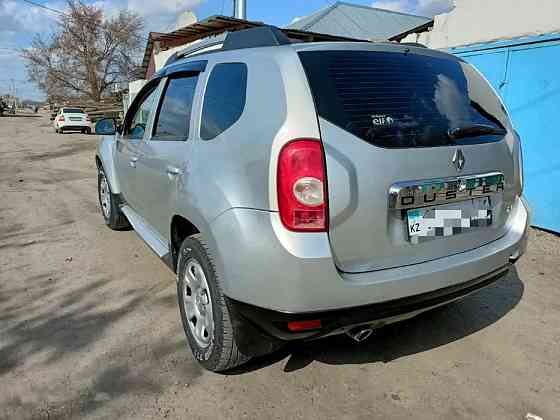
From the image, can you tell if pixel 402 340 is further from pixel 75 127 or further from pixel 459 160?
pixel 75 127

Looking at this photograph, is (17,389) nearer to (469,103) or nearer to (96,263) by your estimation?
(96,263)

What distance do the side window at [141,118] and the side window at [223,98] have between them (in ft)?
3.72

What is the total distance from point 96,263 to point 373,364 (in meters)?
2.85

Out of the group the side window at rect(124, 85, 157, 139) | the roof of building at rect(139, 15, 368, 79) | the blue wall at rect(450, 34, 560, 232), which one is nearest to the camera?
the side window at rect(124, 85, 157, 139)

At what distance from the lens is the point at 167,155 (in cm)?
290

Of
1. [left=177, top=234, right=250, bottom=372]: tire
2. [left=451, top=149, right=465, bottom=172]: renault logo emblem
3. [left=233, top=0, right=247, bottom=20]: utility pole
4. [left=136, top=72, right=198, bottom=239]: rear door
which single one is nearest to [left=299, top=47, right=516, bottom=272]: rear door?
[left=451, top=149, right=465, bottom=172]: renault logo emblem

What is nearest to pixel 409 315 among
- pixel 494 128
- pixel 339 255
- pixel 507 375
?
pixel 339 255

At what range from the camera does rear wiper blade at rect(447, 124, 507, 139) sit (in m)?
2.25

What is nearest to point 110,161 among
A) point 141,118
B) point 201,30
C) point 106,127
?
point 106,127

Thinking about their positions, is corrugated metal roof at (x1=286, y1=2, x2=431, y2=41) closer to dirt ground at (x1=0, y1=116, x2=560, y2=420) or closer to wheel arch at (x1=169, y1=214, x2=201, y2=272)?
dirt ground at (x1=0, y1=116, x2=560, y2=420)

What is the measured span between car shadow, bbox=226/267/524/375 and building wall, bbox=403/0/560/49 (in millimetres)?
3745

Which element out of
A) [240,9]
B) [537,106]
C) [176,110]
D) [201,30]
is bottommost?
[176,110]

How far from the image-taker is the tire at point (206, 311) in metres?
2.28

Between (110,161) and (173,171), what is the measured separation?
7.51 feet
